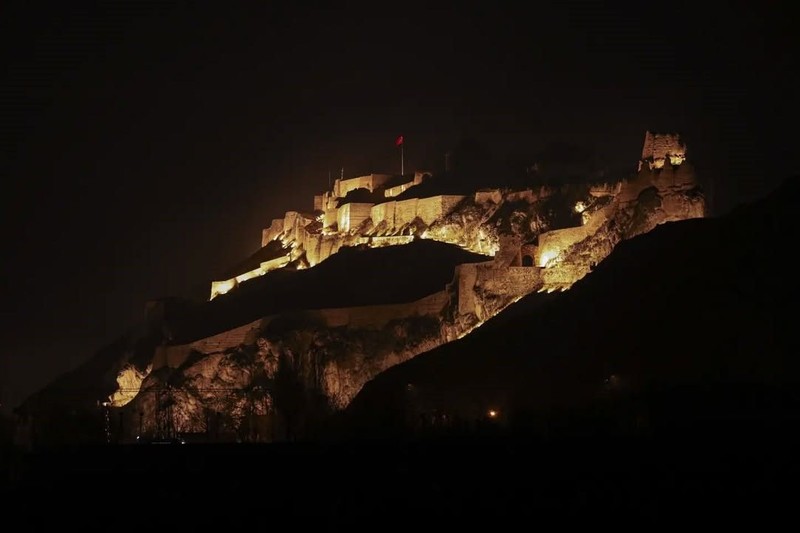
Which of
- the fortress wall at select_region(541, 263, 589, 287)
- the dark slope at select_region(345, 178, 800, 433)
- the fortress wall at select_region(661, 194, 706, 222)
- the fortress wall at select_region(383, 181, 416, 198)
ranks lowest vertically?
the dark slope at select_region(345, 178, 800, 433)

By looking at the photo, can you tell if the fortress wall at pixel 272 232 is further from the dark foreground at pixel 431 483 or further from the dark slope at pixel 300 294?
the dark foreground at pixel 431 483

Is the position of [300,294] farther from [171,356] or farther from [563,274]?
[563,274]

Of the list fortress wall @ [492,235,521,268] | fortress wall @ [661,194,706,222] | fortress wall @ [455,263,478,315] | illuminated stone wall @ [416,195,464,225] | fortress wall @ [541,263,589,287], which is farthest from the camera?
illuminated stone wall @ [416,195,464,225]

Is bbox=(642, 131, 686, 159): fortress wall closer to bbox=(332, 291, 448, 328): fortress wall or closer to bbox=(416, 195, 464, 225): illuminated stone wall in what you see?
bbox=(332, 291, 448, 328): fortress wall

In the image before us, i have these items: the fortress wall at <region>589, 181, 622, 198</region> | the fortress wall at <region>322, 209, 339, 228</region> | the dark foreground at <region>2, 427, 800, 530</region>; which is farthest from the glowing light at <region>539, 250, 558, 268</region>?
the dark foreground at <region>2, 427, 800, 530</region>

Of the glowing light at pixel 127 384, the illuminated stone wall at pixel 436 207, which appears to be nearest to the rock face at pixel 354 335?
the glowing light at pixel 127 384

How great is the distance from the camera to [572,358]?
89.2 meters

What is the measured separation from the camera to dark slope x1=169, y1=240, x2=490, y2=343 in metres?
122

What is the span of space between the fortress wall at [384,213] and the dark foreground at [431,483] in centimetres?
7542

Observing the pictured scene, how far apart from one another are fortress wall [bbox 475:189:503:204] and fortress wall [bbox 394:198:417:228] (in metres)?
4.72

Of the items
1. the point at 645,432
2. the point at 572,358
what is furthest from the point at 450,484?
the point at 572,358

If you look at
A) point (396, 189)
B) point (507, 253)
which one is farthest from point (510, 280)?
point (396, 189)

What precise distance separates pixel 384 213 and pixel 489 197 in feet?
28.2

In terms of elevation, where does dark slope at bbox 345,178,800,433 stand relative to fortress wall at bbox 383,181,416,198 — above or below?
below
